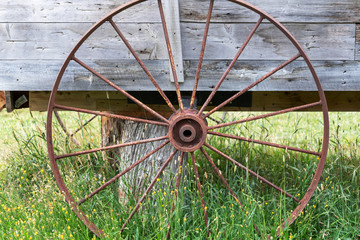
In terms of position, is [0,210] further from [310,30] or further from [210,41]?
[310,30]

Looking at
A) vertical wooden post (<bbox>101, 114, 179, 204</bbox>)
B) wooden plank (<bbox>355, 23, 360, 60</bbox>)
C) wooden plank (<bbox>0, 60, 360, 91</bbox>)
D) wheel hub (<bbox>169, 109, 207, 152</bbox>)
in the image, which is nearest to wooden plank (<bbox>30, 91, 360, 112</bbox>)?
vertical wooden post (<bbox>101, 114, 179, 204</bbox>)

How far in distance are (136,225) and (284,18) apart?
61.2 inches

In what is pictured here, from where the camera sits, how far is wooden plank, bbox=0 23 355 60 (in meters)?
2.89

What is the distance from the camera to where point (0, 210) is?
9.86 ft

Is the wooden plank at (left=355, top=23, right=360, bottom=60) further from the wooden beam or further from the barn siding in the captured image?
the wooden beam

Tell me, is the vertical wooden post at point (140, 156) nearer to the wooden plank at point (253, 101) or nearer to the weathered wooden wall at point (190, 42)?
the wooden plank at point (253, 101)

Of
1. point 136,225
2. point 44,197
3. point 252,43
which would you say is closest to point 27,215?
point 44,197

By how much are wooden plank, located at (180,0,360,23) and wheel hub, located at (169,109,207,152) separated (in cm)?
63

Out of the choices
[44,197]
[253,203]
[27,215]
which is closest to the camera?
[253,203]

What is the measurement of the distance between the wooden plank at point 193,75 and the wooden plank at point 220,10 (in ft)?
0.90

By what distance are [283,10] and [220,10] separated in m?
0.39

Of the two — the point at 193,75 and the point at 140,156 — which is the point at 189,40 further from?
the point at 140,156

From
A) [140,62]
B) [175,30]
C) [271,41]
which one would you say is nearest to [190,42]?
[175,30]

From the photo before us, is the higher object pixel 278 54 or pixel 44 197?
pixel 278 54
